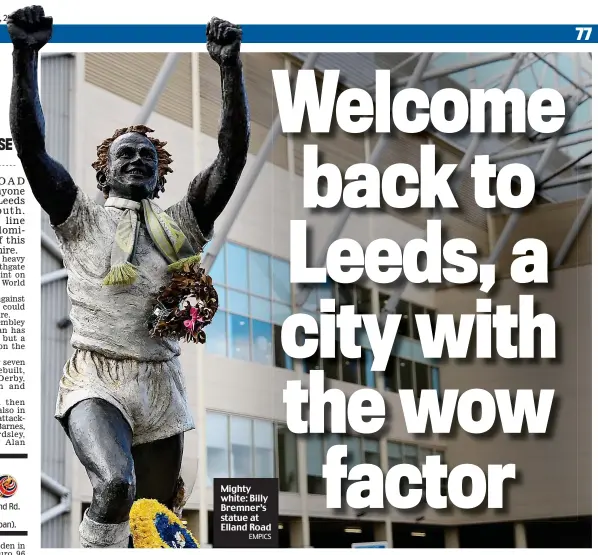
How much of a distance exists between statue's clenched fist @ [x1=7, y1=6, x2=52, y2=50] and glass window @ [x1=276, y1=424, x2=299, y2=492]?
14.5 feet

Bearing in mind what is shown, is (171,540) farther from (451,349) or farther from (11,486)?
(451,349)

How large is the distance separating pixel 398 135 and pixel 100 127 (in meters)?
2.77

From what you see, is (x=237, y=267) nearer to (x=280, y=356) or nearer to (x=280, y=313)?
(x=280, y=313)

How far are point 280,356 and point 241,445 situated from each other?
969mm

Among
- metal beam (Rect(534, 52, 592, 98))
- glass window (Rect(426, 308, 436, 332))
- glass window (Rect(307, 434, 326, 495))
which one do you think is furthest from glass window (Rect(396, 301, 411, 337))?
metal beam (Rect(534, 52, 592, 98))

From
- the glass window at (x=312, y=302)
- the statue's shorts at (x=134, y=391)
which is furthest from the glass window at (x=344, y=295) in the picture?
the statue's shorts at (x=134, y=391)

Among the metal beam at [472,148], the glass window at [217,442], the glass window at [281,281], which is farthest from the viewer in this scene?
the glass window at [217,442]

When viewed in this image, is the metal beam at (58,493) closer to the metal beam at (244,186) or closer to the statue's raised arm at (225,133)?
the metal beam at (244,186)

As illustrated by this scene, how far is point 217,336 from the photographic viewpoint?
11.5m

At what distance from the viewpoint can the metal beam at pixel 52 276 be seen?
32.9ft

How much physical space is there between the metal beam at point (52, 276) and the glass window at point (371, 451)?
2583mm

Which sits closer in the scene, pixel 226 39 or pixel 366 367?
pixel 226 39

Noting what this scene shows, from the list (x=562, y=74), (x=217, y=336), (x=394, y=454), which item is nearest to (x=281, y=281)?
(x=217, y=336)

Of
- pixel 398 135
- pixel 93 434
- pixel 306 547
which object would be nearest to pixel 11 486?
pixel 306 547
